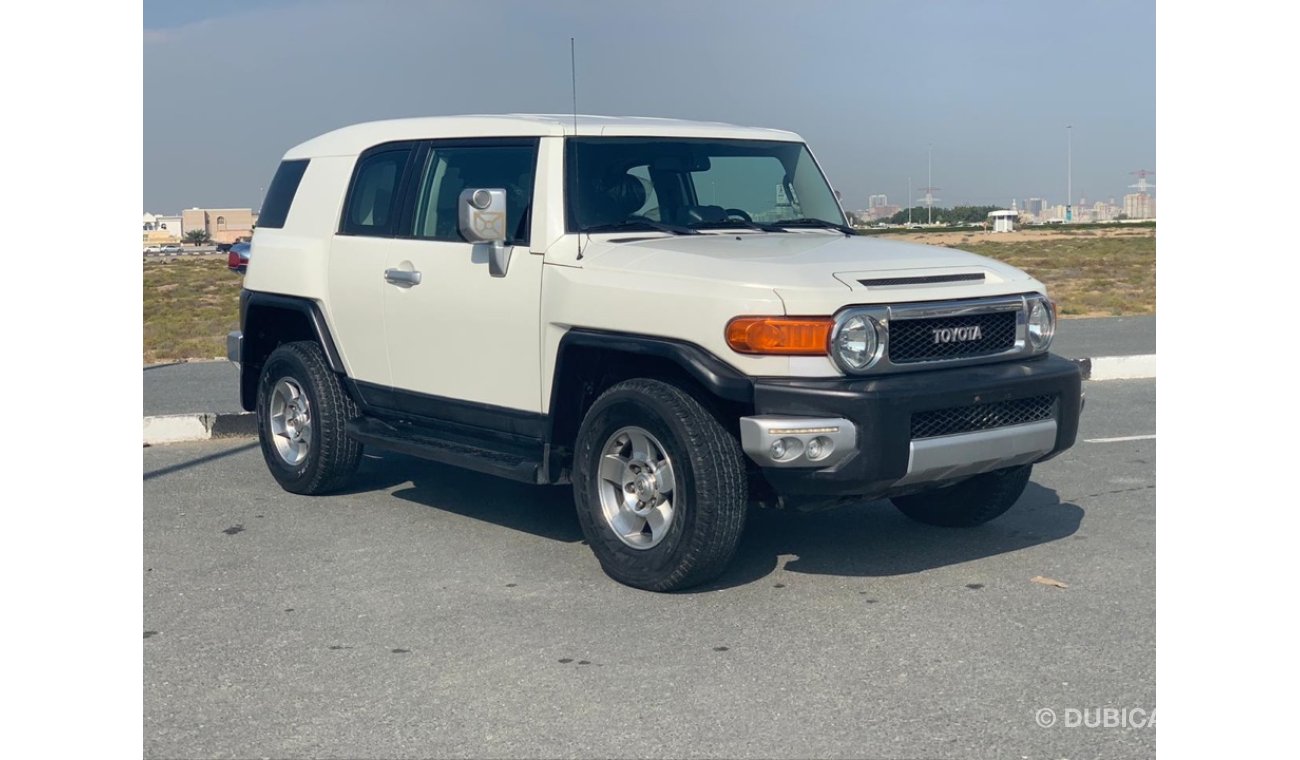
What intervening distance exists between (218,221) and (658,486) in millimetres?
164007

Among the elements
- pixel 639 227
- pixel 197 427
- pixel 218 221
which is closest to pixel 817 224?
pixel 639 227

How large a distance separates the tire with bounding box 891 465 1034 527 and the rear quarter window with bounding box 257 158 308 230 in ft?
12.6

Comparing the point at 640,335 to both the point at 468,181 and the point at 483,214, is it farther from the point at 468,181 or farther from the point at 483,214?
the point at 468,181

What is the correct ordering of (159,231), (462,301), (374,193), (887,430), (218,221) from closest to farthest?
1. (887,430)
2. (462,301)
3. (374,193)
4. (218,221)
5. (159,231)

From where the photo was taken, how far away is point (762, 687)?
4613mm

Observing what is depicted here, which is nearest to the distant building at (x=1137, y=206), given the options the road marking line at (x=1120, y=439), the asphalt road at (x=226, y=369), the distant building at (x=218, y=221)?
the distant building at (x=218, y=221)

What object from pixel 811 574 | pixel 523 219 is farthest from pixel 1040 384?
pixel 523 219

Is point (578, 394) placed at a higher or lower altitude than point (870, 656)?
higher

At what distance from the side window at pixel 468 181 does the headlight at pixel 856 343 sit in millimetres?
1726

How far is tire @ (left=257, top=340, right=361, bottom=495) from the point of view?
7.57m

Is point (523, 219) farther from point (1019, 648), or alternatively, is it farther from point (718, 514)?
point (1019, 648)

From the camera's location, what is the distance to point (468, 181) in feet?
22.8

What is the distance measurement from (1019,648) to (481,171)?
348cm

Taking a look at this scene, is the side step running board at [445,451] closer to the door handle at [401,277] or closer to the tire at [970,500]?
the door handle at [401,277]
